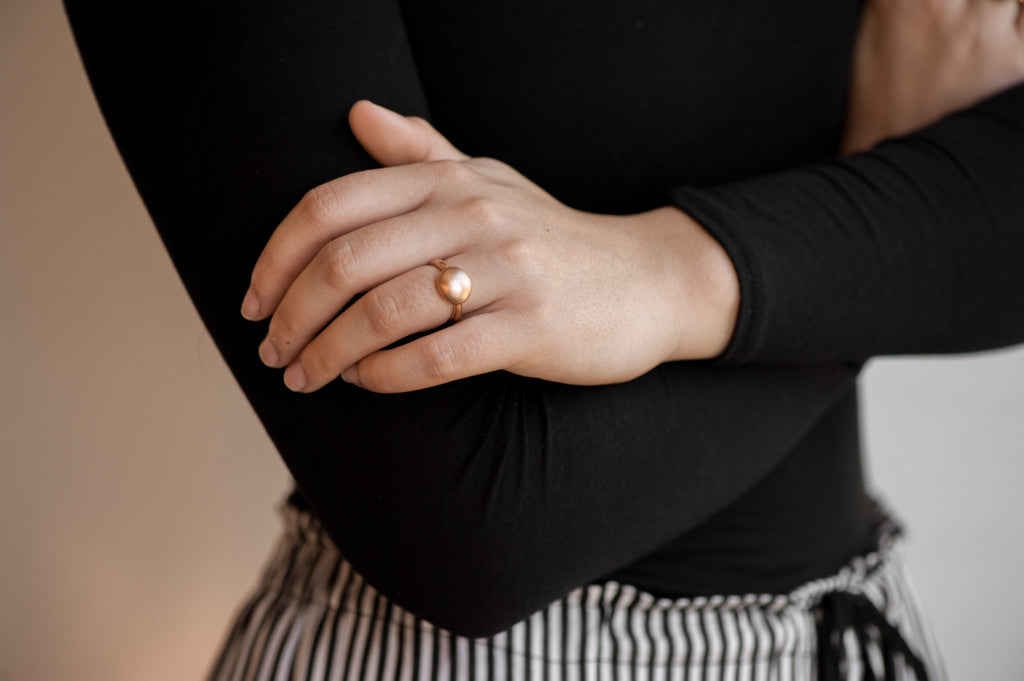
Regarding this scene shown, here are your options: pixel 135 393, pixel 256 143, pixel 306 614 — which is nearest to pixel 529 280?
pixel 256 143

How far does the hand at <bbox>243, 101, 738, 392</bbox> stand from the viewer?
42 cm

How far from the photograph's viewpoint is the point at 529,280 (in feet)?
1.45

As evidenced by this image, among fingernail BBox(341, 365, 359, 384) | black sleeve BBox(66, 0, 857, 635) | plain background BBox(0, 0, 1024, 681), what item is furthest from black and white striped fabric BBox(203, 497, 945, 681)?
plain background BBox(0, 0, 1024, 681)

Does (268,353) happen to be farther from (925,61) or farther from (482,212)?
(925,61)

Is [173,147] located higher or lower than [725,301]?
higher

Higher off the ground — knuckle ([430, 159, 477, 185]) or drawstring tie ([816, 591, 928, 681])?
knuckle ([430, 159, 477, 185])

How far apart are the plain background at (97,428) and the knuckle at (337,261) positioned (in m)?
0.82

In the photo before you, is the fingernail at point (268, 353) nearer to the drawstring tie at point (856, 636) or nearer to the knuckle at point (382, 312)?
the knuckle at point (382, 312)

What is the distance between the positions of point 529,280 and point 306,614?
1.35 ft

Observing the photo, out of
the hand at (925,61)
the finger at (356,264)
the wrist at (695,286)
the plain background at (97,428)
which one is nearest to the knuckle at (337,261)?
the finger at (356,264)

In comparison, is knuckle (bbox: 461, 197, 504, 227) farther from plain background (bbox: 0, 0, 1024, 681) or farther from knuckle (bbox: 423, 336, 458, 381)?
plain background (bbox: 0, 0, 1024, 681)

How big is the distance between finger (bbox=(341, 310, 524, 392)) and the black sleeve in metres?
0.03

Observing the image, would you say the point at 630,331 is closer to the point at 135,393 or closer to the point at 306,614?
the point at 306,614

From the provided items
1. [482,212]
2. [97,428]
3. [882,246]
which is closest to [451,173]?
[482,212]
